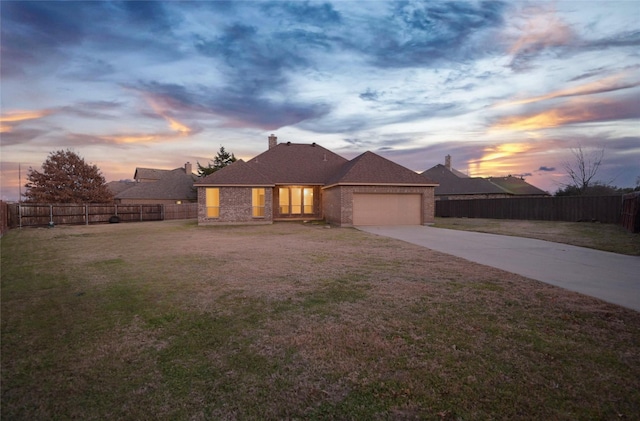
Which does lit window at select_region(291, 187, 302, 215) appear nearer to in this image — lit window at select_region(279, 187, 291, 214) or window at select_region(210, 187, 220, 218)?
lit window at select_region(279, 187, 291, 214)

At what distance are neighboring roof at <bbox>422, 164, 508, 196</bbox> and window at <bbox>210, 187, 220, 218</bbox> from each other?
93.5ft

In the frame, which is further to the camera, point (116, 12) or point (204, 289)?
point (116, 12)

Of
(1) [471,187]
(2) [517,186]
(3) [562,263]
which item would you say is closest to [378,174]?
(3) [562,263]

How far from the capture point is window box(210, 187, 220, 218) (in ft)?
70.0

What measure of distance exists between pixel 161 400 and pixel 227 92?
19170 millimetres

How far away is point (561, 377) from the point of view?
3.03 meters

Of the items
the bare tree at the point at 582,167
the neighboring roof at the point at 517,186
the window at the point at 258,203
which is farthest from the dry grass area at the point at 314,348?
the neighboring roof at the point at 517,186

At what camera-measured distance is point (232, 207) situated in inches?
843

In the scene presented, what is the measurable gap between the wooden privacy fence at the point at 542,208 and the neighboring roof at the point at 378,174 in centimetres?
862

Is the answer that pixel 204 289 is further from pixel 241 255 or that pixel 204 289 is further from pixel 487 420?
pixel 487 420

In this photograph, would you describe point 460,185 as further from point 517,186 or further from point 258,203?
point 258,203

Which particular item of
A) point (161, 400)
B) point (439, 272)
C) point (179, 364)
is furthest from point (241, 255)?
point (161, 400)

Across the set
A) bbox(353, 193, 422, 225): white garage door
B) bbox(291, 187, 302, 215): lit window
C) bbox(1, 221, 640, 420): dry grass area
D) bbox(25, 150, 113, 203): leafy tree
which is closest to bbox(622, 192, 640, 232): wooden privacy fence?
bbox(353, 193, 422, 225): white garage door

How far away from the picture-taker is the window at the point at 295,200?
24.8m
